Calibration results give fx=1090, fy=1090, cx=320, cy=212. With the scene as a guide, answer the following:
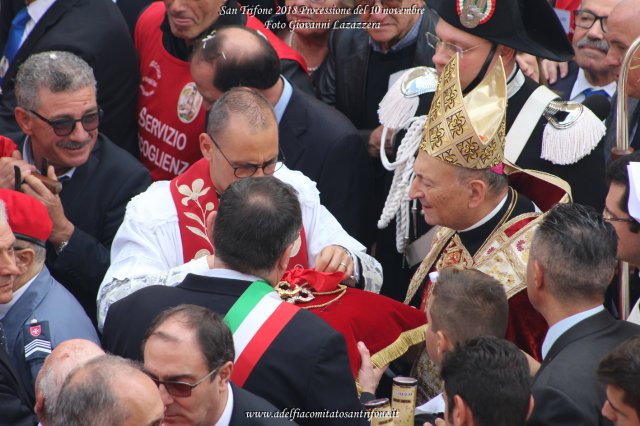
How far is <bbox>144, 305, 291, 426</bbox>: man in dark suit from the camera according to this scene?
314 centimetres

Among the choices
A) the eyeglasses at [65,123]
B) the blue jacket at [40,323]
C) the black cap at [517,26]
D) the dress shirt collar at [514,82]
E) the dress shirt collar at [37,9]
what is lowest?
the blue jacket at [40,323]

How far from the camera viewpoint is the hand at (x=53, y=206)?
15.4 ft

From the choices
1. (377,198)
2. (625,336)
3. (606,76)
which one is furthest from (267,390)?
(606,76)

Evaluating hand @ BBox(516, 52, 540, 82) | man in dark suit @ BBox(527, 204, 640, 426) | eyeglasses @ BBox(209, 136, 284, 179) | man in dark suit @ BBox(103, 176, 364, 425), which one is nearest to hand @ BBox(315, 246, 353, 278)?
eyeglasses @ BBox(209, 136, 284, 179)

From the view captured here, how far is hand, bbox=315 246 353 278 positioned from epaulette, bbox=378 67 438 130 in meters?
1.00

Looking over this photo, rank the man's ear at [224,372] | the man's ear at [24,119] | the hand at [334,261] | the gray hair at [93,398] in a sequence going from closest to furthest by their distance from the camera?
the gray hair at [93,398] → the man's ear at [224,372] → the hand at [334,261] → the man's ear at [24,119]

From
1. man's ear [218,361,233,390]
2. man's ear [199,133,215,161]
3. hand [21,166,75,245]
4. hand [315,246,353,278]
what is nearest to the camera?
man's ear [218,361,233,390]

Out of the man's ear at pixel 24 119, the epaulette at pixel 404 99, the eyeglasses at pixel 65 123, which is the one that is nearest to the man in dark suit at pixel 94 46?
the man's ear at pixel 24 119

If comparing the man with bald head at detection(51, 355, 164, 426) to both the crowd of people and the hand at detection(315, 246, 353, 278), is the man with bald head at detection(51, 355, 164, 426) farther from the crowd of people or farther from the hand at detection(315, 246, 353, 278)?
the hand at detection(315, 246, 353, 278)

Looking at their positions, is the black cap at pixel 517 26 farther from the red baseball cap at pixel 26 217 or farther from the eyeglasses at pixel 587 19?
the red baseball cap at pixel 26 217

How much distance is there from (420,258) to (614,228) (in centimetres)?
126

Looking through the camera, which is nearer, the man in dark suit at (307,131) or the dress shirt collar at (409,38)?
the man in dark suit at (307,131)

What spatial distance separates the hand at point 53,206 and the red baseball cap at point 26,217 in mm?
347

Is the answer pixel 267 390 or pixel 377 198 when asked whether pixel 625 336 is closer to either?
pixel 267 390
